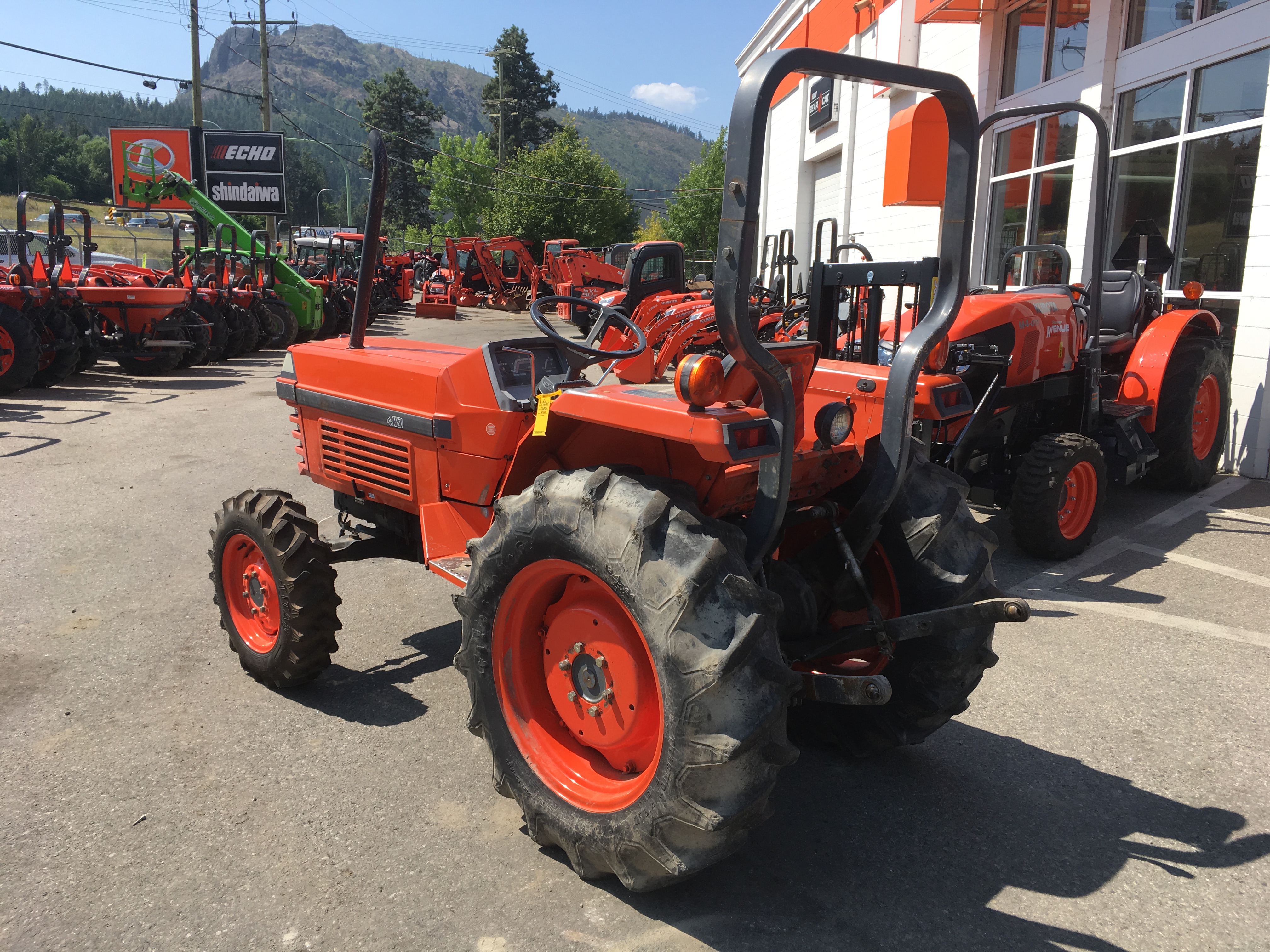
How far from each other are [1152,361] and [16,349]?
38.9 ft

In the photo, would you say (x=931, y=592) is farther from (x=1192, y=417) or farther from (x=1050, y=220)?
(x=1050, y=220)

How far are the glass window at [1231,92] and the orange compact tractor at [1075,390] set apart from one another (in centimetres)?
134

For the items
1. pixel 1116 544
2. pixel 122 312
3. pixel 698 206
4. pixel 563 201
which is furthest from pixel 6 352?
pixel 698 206

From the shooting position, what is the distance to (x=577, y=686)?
2.56 meters

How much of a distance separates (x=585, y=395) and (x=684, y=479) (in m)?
0.40

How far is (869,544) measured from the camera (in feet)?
9.17

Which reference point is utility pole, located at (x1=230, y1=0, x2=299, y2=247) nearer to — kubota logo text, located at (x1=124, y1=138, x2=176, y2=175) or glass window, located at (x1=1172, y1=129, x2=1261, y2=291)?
kubota logo text, located at (x1=124, y1=138, x2=176, y2=175)

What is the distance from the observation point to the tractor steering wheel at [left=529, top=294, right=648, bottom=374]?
2990 millimetres

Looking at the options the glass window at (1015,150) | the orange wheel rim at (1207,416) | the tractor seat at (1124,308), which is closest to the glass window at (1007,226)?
the glass window at (1015,150)

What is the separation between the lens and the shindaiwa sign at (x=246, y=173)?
32.3m

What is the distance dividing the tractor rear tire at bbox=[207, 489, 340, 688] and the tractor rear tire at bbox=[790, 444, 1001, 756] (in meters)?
1.95

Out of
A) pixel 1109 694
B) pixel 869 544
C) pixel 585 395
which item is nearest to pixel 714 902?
pixel 869 544

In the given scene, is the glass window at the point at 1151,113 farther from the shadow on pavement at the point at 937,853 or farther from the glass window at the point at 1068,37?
the shadow on pavement at the point at 937,853

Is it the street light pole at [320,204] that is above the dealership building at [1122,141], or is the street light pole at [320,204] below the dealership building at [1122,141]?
above
